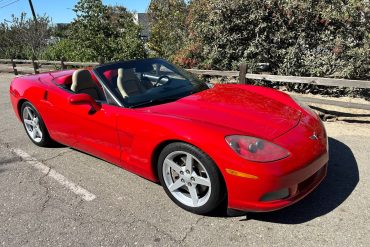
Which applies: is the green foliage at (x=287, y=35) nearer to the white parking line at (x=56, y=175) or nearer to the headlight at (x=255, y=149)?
the headlight at (x=255, y=149)

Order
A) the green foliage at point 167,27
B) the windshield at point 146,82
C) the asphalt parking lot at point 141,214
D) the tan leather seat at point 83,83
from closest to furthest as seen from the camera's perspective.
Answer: the asphalt parking lot at point 141,214
the windshield at point 146,82
the tan leather seat at point 83,83
the green foliage at point 167,27

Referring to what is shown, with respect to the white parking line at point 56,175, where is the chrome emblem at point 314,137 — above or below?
above

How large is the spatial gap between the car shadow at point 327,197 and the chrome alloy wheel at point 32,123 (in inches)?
131

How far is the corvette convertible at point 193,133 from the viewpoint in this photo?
2727 mm

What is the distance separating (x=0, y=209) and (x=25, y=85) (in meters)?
2.08

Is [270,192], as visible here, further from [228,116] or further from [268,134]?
[228,116]

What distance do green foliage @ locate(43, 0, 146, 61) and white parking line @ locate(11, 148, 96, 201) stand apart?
25.2 ft

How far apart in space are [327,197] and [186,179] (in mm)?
1373

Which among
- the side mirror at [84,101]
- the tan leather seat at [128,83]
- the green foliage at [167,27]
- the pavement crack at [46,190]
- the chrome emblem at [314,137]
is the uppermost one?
the green foliage at [167,27]

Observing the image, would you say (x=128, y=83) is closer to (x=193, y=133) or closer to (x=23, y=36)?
(x=193, y=133)

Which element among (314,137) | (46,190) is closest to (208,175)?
(314,137)

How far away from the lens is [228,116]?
10.5 ft

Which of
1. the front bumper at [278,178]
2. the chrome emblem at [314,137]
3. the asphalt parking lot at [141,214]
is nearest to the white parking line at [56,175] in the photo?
the asphalt parking lot at [141,214]

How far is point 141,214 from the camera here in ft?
10.5
